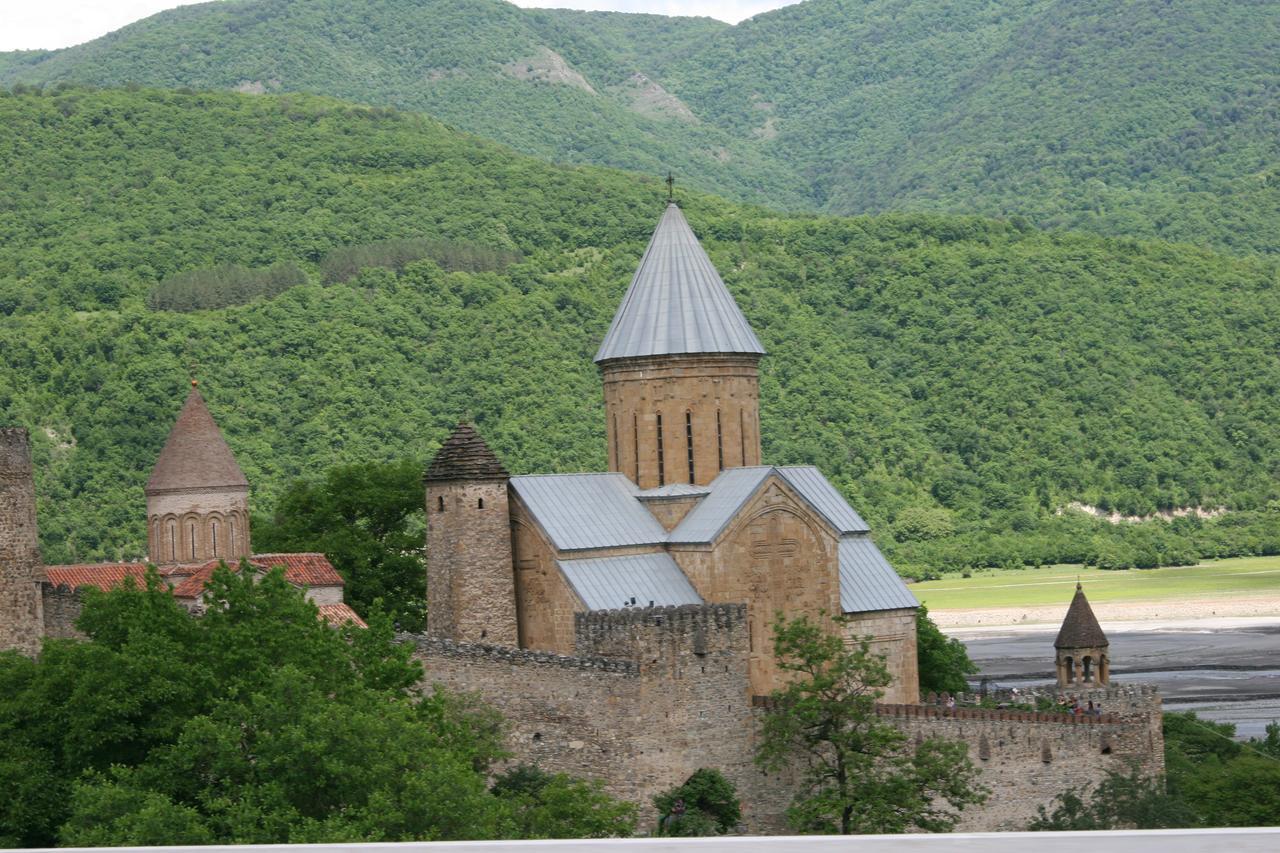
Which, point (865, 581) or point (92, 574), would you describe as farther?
point (865, 581)

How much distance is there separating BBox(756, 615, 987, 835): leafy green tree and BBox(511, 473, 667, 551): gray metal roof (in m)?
3.11

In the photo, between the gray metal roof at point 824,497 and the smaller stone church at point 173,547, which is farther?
the gray metal roof at point 824,497

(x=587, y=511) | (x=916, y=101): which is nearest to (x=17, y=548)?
(x=587, y=511)

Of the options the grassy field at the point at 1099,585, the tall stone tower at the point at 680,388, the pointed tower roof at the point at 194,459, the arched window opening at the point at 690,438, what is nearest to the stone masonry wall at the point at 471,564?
the tall stone tower at the point at 680,388

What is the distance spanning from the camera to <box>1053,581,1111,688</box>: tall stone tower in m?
35.7

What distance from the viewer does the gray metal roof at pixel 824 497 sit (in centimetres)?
3328

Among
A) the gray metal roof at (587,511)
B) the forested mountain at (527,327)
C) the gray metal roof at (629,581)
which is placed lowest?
the gray metal roof at (629,581)

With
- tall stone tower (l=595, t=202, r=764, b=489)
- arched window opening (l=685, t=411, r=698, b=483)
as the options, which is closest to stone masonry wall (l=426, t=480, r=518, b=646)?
tall stone tower (l=595, t=202, r=764, b=489)

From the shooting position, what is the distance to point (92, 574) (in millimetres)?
32562

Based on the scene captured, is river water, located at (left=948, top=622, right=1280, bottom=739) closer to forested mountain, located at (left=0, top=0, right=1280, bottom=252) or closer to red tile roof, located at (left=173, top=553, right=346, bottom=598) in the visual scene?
red tile roof, located at (left=173, top=553, right=346, bottom=598)

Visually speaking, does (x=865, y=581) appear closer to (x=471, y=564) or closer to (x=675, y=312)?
(x=675, y=312)

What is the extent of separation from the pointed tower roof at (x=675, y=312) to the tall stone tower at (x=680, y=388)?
16 mm

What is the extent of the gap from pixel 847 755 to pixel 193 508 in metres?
13.6

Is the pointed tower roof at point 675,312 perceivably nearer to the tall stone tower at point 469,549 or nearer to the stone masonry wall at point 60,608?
the tall stone tower at point 469,549
